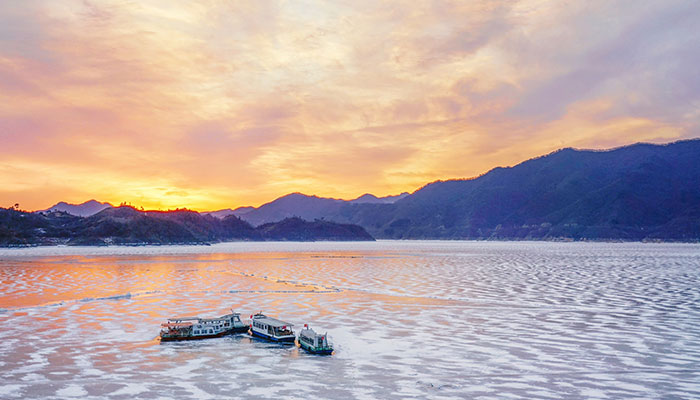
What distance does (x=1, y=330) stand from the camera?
33219 millimetres

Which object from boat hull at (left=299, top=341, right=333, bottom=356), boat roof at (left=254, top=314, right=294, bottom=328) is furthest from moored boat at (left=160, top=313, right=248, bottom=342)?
boat hull at (left=299, top=341, right=333, bottom=356)

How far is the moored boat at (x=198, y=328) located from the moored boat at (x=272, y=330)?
1.55 metres

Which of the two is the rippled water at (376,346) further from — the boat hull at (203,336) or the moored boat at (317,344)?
the boat hull at (203,336)

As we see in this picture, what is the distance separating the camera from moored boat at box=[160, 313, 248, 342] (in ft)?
103

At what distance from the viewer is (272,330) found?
30.8 metres

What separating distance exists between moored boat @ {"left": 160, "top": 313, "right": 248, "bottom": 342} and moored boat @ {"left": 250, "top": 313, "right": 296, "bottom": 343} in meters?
1.55

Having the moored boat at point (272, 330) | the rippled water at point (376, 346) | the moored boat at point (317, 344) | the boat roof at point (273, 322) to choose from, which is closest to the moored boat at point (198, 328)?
the rippled water at point (376, 346)

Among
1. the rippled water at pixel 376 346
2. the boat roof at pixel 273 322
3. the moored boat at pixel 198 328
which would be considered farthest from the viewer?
the moored boat at pixel 198 328

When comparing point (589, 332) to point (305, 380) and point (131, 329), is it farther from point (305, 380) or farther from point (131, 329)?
point (131, 329)

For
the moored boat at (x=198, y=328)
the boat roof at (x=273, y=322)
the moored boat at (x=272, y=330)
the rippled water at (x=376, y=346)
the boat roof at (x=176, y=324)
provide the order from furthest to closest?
the boat roof at (x=176, y=324), the moored boat at (x=198, y=328), the boat roof at (x=273, y=322), the moored boat at (x=272, y=330), the rippled water at (x=376, y=346)

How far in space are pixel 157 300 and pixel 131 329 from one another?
15.1 metres

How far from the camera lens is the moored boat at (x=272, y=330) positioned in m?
30.2

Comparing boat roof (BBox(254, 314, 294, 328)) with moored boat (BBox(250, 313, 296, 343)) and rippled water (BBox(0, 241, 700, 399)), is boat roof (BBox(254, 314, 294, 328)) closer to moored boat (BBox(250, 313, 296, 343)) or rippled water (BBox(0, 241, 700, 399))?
moored boat (BBox(250, 313, 296, 343))

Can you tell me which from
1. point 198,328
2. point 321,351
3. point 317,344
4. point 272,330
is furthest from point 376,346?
point 198,328
